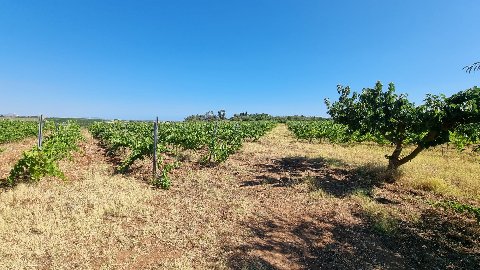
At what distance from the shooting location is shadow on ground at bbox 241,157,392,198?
11047 mm

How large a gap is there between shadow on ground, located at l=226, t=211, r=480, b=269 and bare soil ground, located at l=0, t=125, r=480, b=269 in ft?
0.07

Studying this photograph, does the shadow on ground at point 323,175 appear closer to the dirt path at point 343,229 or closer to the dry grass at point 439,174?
the dirt path at point 343,229

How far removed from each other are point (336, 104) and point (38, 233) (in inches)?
517

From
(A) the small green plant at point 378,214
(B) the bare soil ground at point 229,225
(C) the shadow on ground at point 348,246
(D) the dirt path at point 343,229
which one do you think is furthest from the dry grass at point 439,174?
(C) the shadow on ground at point 348,246

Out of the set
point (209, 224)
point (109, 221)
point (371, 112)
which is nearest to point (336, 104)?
point (371, 112)

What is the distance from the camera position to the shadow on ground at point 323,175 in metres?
11.0

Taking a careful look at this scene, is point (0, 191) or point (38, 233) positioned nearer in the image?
point (38, 233)

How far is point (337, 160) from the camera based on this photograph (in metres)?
16.8

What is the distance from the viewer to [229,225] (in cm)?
707

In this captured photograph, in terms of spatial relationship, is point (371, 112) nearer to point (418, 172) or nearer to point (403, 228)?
point (418, 172)

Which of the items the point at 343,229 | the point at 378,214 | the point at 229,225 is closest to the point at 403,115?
the point at 378,214

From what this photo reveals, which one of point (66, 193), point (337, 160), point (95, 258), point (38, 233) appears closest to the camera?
point (95, 258)

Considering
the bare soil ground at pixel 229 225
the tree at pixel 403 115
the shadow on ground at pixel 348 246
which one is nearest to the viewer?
the bare soil ground at pixel 229 225

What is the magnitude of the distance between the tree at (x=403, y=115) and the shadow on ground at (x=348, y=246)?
14.3ft
